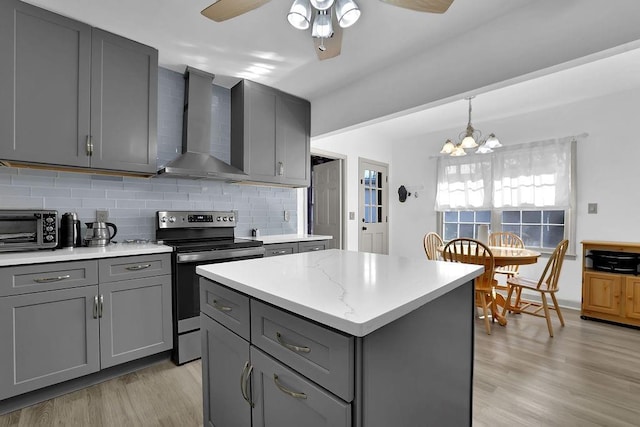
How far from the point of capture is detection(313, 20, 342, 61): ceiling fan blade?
5.92ft

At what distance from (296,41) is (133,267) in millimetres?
2074

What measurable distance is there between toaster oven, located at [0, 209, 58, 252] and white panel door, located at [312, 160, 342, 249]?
3.42 metres

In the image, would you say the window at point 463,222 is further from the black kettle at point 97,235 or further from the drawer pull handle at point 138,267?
the black kettle at point 97,235

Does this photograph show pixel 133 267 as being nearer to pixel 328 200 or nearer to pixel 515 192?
pixel 328 200

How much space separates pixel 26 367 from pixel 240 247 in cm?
146

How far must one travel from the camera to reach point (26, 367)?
1.78 m

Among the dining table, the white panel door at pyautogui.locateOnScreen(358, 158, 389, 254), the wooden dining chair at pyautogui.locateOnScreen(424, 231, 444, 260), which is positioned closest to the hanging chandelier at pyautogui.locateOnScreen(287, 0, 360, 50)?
the dining table

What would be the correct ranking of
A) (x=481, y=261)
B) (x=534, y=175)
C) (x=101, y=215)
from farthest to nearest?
(x=534, y=175) → (x=481, y=261) → (x=101, y=215)

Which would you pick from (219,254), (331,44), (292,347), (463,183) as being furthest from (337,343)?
(463,183)

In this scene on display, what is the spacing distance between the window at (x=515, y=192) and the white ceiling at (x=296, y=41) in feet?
2.86

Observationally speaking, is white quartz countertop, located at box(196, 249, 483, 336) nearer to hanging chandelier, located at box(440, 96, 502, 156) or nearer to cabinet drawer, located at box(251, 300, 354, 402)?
cabinet drawer, located at box(251, 300, 354, 402)

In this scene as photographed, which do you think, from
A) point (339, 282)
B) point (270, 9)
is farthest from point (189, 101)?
point (339, 282)

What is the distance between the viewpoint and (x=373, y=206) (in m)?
5.41

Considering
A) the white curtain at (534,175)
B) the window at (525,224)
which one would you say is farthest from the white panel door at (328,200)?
the white curtain at (534,175)
